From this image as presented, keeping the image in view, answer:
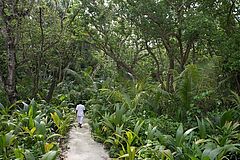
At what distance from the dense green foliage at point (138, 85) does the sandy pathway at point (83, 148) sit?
247mm

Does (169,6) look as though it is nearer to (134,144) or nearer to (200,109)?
(200,109)

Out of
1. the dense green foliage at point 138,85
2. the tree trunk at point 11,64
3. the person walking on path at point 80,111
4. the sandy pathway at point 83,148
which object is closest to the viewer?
the dense green foliage at point 138,85

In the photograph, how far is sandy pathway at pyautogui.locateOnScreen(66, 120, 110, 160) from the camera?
26.1 ft

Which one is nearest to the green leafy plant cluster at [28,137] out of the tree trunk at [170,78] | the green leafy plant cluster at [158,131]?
the green leafy plant cluster at [158,131]

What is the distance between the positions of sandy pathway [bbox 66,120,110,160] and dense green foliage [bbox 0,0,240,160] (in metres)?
0.25

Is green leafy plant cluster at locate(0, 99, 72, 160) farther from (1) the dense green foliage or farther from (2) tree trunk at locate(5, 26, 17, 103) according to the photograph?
(2) tree trunk at locate(5, 26, 17, 103)

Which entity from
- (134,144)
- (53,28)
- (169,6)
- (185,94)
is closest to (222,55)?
(185,94)

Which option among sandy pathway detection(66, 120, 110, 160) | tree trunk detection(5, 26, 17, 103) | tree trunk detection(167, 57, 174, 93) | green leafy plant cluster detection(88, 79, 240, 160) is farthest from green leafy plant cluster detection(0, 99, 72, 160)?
tree trunk detection(167, 57, 174, 93)

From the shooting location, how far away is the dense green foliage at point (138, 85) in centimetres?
747

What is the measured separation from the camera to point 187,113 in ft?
32.6

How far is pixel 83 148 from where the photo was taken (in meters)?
8.67

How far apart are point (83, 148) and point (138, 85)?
163 inches

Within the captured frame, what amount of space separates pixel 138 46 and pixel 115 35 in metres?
1.61

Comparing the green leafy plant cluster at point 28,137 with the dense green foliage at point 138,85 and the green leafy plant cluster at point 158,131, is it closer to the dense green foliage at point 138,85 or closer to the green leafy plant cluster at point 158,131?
the dense green foliage at point 138,85
